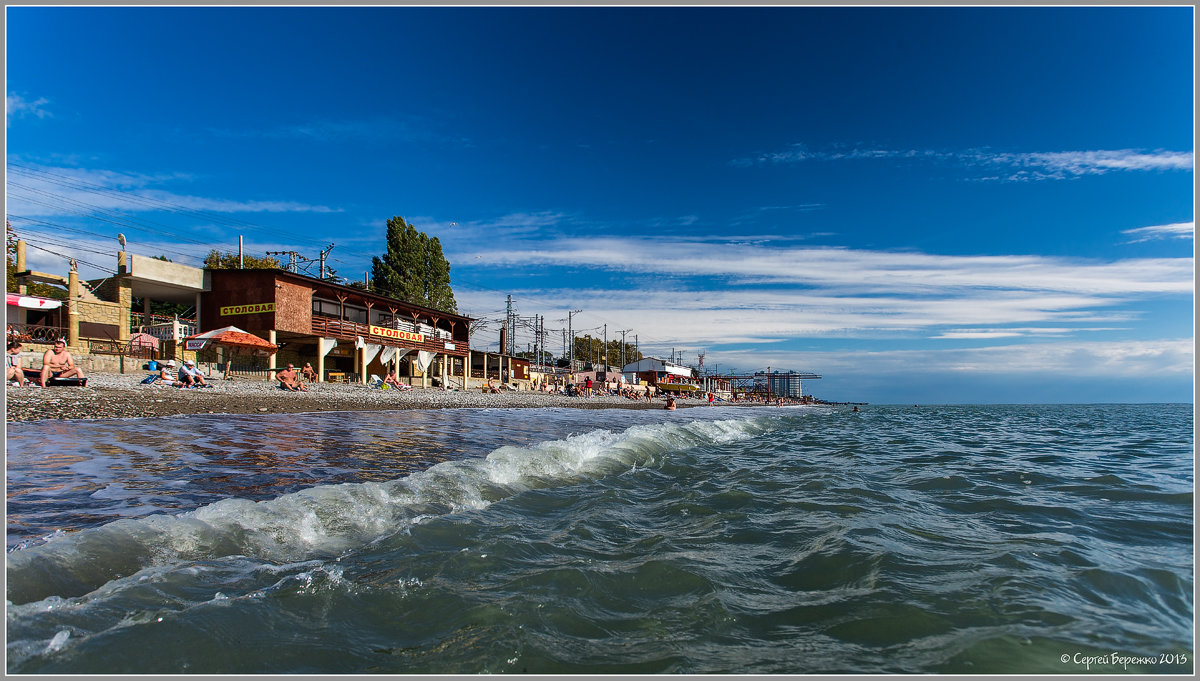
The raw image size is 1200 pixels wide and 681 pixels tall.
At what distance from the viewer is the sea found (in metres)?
2.61

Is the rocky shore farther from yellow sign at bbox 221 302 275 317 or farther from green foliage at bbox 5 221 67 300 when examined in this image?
green foliage at bbox 5 221 67 300

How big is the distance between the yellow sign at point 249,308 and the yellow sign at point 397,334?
22.8 feet

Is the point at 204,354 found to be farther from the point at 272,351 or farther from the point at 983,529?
the point at 983,529

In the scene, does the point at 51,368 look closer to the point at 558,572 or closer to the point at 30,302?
the point at 30,302

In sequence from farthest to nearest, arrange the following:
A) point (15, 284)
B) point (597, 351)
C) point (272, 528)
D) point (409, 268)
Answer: point (597, 351), point (409, 268), point (15, 284), point (272, 528)

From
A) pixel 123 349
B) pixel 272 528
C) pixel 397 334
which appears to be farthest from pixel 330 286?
pixel 272 528

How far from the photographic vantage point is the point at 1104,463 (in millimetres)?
10547

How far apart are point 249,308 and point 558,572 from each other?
3407cm

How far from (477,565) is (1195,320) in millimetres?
4923

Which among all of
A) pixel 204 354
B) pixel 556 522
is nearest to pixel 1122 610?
pixel 556 522

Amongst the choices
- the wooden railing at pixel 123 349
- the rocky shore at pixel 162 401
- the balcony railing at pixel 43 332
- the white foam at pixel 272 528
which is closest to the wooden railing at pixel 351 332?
the rocky shore at pixel 162 401

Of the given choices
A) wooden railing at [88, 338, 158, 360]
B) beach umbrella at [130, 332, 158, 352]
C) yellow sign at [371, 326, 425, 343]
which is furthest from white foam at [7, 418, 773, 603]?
yellow sign at [371, 326, 425, 343]

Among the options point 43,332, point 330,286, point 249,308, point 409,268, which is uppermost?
point 409,268

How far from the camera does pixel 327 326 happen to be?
3394 centimetres
